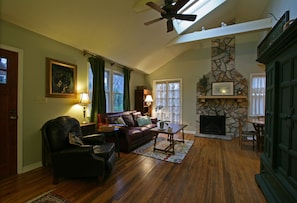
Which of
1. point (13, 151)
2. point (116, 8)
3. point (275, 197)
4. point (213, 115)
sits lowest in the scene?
point (275, 197)

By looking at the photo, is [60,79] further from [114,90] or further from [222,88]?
[222,88]

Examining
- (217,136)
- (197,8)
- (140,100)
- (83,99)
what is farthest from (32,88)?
(217,136)

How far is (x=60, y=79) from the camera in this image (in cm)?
335

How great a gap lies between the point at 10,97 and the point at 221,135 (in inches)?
239

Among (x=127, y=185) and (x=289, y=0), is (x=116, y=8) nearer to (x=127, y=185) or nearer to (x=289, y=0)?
(x=127, y=185)

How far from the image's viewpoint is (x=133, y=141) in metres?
3.93

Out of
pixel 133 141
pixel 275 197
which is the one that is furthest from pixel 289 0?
pixel 133 141

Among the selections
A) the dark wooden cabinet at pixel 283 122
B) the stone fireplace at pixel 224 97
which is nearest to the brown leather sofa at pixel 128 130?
the stone fireplace at pixel 224 97

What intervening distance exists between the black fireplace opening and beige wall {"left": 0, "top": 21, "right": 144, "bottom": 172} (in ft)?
16.1

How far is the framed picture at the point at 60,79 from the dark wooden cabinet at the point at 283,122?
3.75 meters

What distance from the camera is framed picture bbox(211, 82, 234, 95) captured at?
5.58 meters

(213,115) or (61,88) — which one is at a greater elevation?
(61,88)

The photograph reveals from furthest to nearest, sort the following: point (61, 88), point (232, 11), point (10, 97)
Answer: point (232, 11)
point (61, 88)
point (10, 97)

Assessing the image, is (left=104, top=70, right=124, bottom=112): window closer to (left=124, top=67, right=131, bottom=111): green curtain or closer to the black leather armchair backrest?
(left=124, top=67, right=131, bottom=111): green curtain
